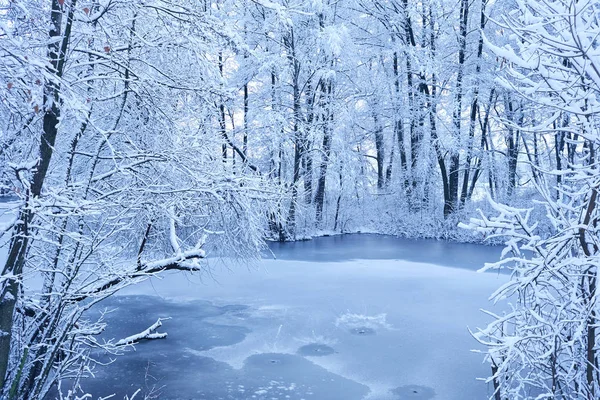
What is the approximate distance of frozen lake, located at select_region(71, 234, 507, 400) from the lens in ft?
18.8

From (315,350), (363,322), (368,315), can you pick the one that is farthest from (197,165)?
(368,315)

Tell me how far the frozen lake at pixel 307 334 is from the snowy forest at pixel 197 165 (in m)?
0.46

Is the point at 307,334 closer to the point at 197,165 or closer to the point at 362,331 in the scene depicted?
the point at 362,331

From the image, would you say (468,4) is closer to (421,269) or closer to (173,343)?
(421,269)

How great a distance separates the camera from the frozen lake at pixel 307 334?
18.8ft

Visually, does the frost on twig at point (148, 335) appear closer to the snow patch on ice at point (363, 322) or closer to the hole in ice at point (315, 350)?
the hole in ice at point (315, 350)

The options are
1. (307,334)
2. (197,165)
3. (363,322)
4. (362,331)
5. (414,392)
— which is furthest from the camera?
(363,322)

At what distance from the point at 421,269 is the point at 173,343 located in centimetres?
712

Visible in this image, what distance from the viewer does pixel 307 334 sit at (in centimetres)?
751

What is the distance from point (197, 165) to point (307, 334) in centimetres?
331

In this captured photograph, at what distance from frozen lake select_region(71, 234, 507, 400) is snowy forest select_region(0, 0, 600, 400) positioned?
463 mm

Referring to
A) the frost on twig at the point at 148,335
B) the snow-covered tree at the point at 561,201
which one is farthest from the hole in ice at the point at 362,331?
the snow-covered tree at the point at 561,201

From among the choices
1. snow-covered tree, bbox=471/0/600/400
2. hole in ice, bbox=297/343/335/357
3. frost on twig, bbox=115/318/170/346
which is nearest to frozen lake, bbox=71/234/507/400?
hole in ice, bbox=297/343/335/357

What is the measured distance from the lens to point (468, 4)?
19.0m
